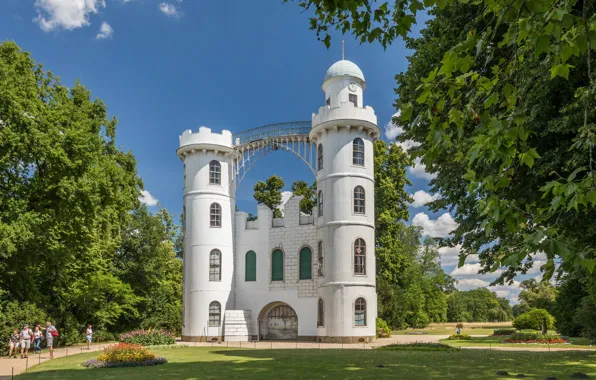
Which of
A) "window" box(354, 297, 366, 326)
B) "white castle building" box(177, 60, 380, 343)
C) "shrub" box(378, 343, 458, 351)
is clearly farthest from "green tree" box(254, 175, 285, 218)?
"shrub" box(378, 343, 458, 351)

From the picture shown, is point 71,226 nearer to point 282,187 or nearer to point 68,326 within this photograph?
point 68,326

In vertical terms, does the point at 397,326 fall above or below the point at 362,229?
below

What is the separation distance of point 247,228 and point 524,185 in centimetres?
2794

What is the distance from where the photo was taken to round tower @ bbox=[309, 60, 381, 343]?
3384 centimetres

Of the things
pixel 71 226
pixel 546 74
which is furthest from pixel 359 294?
pixel 546 74

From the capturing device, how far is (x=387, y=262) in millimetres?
43344

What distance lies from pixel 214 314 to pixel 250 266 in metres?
4.02

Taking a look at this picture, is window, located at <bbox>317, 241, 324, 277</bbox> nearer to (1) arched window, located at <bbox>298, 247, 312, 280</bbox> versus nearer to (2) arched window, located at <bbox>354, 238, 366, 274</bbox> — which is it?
(1) arched window, located at <bbox>298, 247, 312, 280</bbox>

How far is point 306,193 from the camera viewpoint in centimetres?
5466

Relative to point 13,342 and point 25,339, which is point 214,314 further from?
point 25,339

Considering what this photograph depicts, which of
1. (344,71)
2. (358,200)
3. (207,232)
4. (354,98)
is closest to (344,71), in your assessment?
(344,71)

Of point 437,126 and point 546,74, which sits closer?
point 437,126

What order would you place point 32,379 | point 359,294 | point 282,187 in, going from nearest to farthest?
point 32,379
point 359,294
point 282,187

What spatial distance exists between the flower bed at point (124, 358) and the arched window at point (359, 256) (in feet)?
50.3
